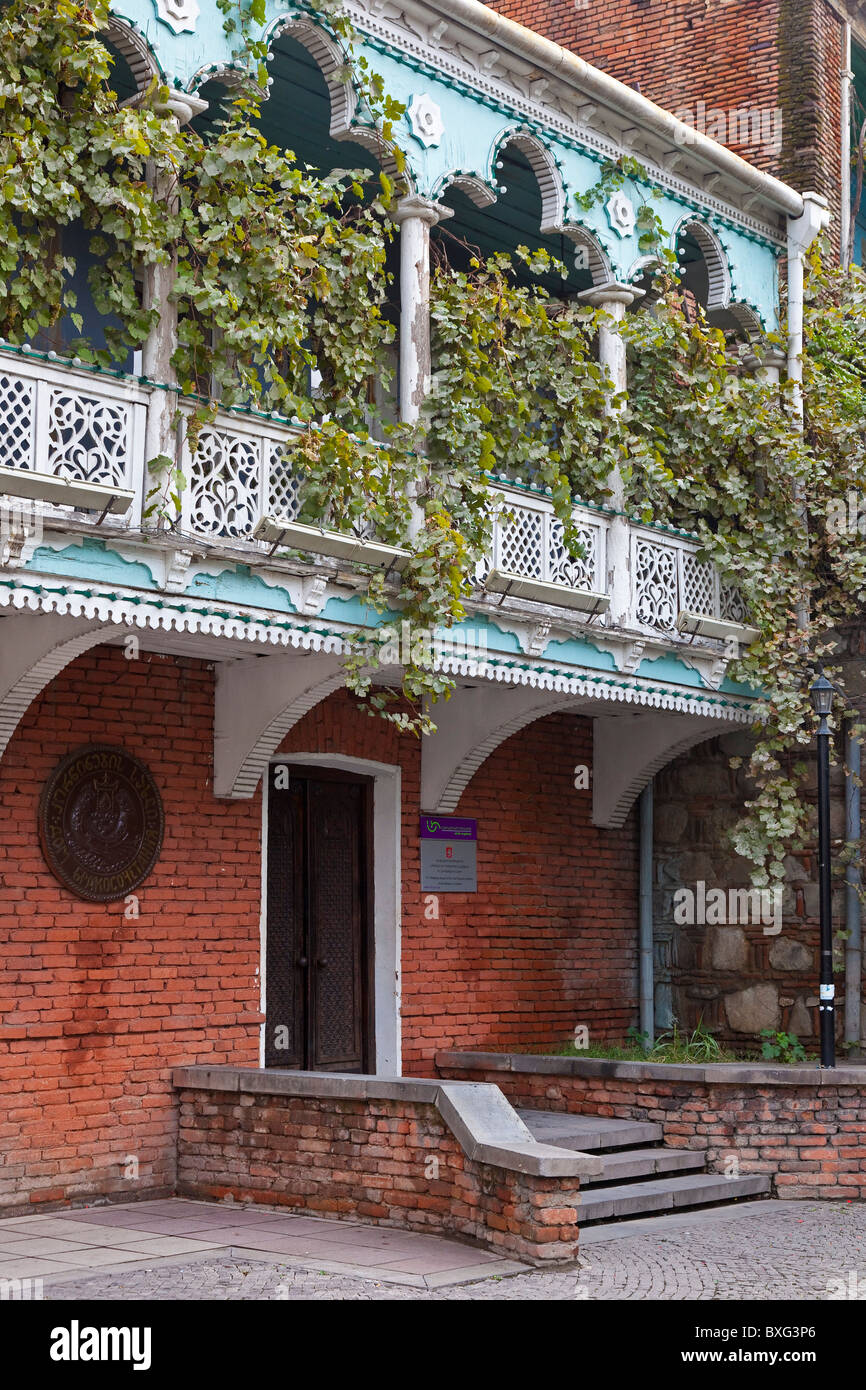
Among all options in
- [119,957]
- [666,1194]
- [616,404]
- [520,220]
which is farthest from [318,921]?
[520,220]

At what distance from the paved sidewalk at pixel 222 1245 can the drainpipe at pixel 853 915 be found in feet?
17.3

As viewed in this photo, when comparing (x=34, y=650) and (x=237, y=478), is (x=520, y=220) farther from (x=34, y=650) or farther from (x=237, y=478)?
(x=34, y=650)

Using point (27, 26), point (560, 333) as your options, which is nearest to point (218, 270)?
point (27, 26)

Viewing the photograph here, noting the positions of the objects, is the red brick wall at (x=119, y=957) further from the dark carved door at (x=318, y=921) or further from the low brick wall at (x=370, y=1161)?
the dark carved door at (x=318, y=921)

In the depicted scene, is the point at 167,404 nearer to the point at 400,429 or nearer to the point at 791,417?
the point at 400,429

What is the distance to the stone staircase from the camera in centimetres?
977

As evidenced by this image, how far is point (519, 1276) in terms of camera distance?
782 cm

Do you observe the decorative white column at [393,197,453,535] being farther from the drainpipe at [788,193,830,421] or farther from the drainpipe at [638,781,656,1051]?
the drainpipe at [638,781,656,1051]

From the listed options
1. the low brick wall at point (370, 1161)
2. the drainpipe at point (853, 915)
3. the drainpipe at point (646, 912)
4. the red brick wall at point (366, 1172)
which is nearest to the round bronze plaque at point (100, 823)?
the low brick wall at point (370, 1161)

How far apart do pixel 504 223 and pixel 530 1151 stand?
7342 mm

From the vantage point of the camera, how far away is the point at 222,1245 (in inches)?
331

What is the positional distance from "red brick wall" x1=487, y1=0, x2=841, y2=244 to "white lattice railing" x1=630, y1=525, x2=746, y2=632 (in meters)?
4.86

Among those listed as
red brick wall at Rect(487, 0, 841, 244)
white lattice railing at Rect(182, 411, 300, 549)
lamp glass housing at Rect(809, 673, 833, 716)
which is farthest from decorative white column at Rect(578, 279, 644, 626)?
red brick wall at Rect(487, 0, 841, 244)

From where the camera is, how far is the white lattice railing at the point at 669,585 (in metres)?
11.4
